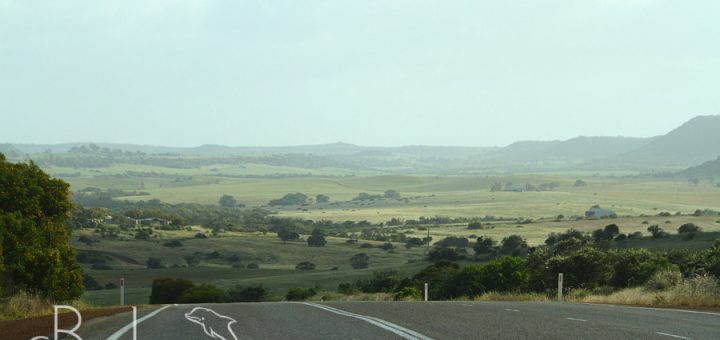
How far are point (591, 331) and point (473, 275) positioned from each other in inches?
1282

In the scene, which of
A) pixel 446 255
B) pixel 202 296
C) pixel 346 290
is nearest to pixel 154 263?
pixel 446 255

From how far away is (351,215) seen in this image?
198 meters

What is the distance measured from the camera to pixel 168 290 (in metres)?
55.8

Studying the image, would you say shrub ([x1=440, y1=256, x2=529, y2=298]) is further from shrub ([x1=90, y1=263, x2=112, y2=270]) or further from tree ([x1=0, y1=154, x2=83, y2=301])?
shrub ([x1=90, y1=263, x2=112, y2=270])

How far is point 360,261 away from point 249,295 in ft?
121

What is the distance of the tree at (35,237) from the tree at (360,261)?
64228 millimetres

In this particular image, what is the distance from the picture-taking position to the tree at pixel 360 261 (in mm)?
93456

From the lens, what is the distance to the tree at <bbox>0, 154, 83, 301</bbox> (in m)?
24.6

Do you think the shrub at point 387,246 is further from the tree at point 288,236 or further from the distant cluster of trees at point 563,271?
the distant cluster of trees at point 563,271

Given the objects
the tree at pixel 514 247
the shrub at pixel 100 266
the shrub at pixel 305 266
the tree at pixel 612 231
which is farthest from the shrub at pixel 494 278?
the tree at pixel 612 231

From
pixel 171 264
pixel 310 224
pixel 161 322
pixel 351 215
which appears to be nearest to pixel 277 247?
pixel 171 264

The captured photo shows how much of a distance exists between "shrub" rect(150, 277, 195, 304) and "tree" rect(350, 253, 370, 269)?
37.1 meters

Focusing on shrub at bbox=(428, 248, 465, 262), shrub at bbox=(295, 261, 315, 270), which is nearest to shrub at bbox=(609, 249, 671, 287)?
shrub at bbox=(428, 248, 465, 262)

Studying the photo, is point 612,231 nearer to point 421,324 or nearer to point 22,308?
point 22,308
